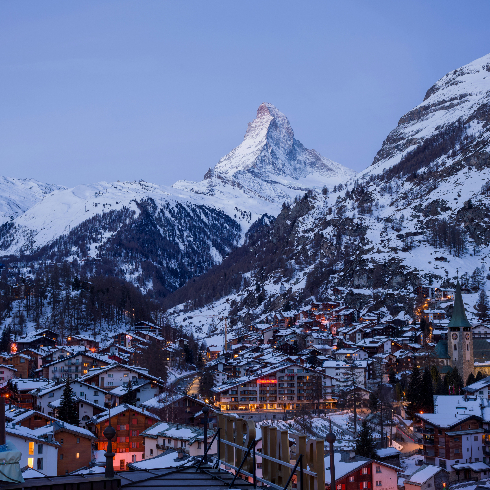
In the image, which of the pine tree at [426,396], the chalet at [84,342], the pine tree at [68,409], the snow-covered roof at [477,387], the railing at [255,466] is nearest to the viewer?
the railing at [255,466]

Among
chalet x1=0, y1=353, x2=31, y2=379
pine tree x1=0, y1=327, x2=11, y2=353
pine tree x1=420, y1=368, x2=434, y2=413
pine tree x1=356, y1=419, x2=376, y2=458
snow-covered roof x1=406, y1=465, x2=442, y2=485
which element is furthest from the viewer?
pine tree x1=0, y1=327, x2=11, y2=353

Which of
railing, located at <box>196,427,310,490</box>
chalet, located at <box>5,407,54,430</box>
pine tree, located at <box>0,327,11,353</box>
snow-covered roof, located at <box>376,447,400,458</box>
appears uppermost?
pine tree, located at <box>0,327,11,353</box>

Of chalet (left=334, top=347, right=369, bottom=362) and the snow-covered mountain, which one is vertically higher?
the snow-covered mountain

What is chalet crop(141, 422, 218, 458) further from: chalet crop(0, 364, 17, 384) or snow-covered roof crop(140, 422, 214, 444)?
chalet crop(0, 364, 17, 384)

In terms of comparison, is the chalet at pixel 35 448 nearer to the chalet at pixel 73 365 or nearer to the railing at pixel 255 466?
the railing at pixel 255 466

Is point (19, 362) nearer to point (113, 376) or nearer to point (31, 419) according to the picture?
point (113, 376)

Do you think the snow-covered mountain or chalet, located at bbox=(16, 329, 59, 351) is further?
the snow-covered mountain

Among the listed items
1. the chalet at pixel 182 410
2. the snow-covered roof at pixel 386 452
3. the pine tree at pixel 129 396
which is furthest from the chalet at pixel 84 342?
the snow-covered roof at pixel 386 452

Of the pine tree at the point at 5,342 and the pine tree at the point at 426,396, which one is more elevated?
the pine tree at the point at 5,342

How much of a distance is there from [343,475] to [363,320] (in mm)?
86748

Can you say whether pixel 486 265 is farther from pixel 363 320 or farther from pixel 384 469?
pixel 384 469

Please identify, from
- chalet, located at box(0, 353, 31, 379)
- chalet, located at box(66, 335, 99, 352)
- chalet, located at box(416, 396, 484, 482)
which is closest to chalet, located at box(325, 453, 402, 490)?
chalet, located at box(416, 396, 484, 482)

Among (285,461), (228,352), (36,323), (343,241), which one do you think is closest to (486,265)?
(343,241)

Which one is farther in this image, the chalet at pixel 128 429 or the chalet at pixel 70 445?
the chalet at pixel 128 429
